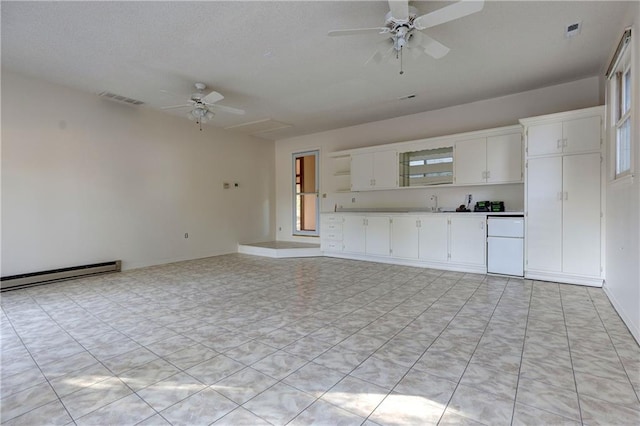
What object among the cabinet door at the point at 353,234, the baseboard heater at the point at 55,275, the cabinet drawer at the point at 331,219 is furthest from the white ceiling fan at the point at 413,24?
the baseboard heater at the point at 55,275

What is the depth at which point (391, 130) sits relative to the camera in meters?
6.72

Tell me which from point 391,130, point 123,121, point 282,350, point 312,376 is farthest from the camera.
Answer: point 391,130

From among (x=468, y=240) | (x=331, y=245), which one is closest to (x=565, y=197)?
(x=468, y=240)

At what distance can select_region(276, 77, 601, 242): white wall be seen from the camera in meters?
4.93

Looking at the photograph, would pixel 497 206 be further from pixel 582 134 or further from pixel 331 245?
pixel 331 245

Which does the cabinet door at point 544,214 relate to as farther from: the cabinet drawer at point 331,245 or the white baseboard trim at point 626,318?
the cabinet drawer at point 331,245

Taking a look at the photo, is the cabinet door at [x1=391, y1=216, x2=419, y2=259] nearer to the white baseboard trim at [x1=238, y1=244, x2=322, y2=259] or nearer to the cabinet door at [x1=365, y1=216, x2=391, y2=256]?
the cabinet door at [x1=365, y1=216, x2=391, y2=256]

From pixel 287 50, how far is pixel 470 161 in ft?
12.0

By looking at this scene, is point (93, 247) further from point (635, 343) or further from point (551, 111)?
point (551, 111)

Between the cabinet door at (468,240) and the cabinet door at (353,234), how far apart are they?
1.77 meters

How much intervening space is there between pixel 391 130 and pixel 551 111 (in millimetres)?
2803

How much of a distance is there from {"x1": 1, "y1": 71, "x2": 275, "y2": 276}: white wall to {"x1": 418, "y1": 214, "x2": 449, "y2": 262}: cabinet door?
4.42 m

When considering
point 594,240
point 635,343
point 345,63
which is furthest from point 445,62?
point 635,343

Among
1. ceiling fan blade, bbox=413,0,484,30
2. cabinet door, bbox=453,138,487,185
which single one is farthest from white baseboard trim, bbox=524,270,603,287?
ceiling fan blade, bbox=413,0,484,30
